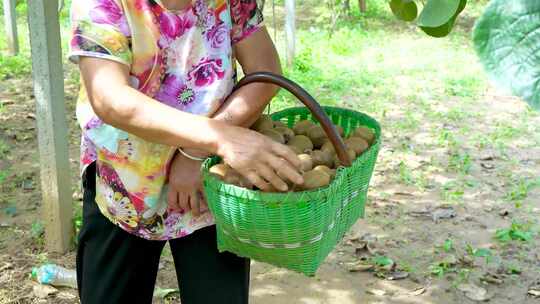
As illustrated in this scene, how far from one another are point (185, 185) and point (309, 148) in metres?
0.30

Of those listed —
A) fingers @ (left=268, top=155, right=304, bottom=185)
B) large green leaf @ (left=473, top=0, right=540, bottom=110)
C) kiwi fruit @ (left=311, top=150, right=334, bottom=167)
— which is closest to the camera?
large green leaf @ (left=473, top=0, right=540, bottom=110)

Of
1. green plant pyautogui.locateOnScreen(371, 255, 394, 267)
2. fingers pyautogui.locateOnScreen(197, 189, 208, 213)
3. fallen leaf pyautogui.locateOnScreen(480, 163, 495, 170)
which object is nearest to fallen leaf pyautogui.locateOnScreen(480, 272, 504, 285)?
green plant pyautogui.locateOnScreen(371, 255, 394, 267)

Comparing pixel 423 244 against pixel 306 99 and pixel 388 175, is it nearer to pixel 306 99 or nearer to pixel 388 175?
pixel 388 175

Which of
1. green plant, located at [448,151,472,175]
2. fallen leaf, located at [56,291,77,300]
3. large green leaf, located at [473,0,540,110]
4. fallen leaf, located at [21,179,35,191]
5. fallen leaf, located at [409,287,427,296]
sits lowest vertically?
fallen leaf, located at [21,179,35,191]

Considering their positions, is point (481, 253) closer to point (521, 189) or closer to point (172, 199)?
point (521, 189)

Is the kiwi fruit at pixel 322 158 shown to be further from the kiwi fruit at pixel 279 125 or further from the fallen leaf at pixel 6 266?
the fallen leaf at pixel 6 266

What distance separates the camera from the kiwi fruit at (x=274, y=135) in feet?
5.40

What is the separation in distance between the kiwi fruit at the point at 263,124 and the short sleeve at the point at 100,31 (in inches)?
13.9

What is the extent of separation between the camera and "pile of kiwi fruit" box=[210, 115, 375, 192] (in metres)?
1.44

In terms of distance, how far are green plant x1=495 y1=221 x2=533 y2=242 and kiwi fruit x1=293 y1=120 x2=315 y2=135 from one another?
2.08 m

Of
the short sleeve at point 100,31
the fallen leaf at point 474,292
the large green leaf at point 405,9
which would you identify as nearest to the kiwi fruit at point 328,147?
the large green leaf at point 405,9

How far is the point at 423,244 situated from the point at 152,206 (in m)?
2.12

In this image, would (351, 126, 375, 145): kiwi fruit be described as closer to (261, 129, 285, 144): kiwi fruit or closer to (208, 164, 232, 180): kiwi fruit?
(261, 129, 285, 144): kiwi fruit

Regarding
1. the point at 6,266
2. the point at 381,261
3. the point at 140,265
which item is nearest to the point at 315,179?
the point at 140,265
